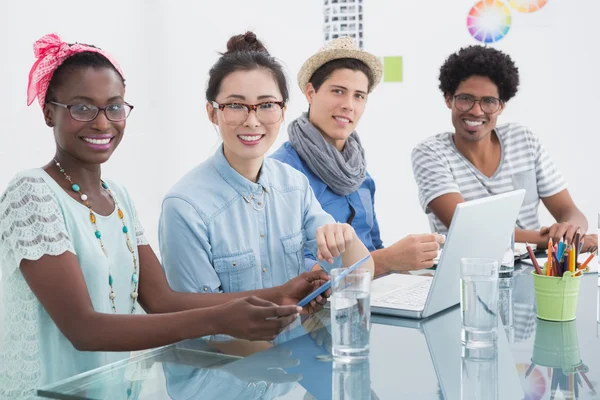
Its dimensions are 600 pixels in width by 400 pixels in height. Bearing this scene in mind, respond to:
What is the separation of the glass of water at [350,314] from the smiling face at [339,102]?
1368mm

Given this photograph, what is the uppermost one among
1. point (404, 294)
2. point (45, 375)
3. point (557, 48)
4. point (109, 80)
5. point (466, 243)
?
point (557, 48)

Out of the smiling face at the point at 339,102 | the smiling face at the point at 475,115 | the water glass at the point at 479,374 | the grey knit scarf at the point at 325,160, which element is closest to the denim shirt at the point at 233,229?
the grey knit scarf at the point at 325,160

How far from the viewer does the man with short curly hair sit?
2635 millimetres

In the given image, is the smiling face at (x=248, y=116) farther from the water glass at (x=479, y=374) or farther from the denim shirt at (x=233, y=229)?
the water glass at (x=479, y=374)

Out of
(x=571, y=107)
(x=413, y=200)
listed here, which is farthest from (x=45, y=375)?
(x=571, y=107)

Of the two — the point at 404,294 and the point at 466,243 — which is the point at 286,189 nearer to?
the point at 404,294

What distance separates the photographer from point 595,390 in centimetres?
94

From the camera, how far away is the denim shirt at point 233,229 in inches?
65.1

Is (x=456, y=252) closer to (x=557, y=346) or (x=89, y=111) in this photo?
(x=557, y=346)

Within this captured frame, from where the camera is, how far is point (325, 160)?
229 cm

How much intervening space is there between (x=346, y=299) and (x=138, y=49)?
132 inches

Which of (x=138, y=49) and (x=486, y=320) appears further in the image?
(x=138, y=49)

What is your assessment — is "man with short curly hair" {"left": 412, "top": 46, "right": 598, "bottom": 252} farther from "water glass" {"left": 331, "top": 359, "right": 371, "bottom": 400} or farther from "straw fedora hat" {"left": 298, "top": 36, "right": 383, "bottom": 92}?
"water glass" {"left": 331, "top": 359, "right": 371, "bottom": 400}

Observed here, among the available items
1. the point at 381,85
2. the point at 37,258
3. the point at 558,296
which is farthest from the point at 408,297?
the point at 381,85
